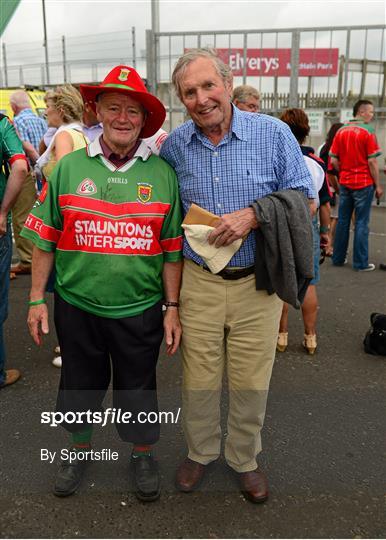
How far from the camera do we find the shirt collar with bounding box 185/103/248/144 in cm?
207

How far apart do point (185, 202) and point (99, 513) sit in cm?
147

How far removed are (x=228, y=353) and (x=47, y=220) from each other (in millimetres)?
1029

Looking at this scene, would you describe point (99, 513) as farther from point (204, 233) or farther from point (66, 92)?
point (66, 92)

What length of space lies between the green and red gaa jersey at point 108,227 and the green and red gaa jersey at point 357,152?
4.42 metres

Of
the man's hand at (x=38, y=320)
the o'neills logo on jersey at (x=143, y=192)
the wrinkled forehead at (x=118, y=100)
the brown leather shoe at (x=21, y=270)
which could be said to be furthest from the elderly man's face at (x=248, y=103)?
the brown leather shoe at (x=21, y=270)

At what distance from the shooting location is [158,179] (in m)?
2.11

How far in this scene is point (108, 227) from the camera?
206 centimetres

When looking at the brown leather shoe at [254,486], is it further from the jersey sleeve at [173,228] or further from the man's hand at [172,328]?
the jersey sleeve at [173,228]

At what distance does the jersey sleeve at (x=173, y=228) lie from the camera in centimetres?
215

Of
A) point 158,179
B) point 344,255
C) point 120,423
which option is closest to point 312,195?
point 158,179

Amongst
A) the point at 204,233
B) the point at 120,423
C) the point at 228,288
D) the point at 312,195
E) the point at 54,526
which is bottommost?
the point at 54,526

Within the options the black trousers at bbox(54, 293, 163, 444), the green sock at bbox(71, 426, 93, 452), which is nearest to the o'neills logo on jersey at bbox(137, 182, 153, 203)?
the black trousers at bbox(54, 293, 163, 444)

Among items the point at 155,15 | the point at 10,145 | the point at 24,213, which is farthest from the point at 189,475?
the point at 155,15

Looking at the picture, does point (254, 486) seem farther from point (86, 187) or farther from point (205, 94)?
point (205, 94)
